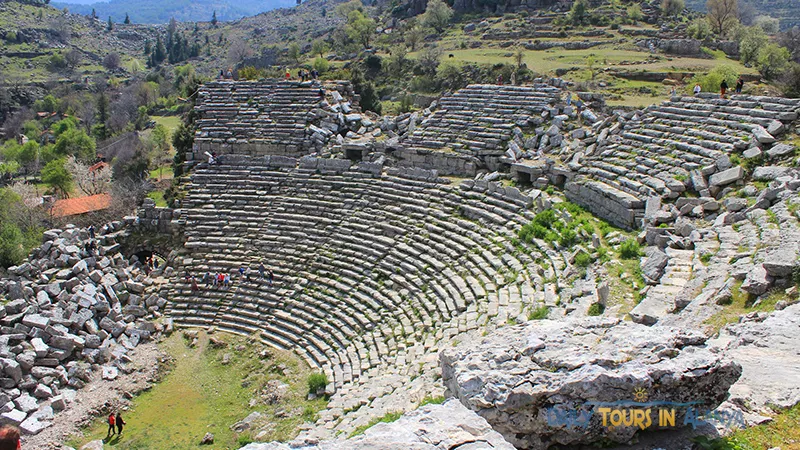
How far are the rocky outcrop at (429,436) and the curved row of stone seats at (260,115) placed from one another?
63.5 feet

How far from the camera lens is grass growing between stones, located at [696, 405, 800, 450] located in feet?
19.0

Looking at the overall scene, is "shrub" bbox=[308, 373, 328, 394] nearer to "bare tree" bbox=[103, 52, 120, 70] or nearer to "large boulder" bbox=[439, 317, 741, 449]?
"large boulder" bbox=[439, 317, 741, 449]

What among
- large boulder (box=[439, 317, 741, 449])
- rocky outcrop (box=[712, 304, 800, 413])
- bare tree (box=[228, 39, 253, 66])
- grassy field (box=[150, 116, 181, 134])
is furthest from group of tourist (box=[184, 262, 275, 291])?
bare tree (box=[228, 39, 253, 66])

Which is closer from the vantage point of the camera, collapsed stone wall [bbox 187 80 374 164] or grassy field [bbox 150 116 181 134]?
collapsed stone wall [bbox 187 80 374 164]

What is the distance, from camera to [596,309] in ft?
37.7

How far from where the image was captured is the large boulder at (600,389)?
19.6ft

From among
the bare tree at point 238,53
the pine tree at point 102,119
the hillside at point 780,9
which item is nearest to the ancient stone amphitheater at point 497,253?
the pine tree at point 102,119

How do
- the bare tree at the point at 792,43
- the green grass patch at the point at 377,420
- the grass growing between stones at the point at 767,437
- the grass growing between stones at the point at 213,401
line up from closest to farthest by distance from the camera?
the grass growing between stones at the point at 767,437 < the green grass patch at the point at 377,420 < the grass growing between stones at the point at 213,401 < the bare tree at the point at 792,43

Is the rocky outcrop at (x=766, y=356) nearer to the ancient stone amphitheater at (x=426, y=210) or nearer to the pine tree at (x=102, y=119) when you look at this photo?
the ancient stone amphitheater at (x=426, y=210)

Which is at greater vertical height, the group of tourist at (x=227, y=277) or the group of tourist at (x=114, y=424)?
the group of tourist at (x=227, y=277)

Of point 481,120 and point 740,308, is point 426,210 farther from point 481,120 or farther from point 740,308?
point 740,308

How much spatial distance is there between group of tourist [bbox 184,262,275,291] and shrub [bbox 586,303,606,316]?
10.7 metres

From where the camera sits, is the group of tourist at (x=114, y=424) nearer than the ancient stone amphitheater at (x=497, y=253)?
No

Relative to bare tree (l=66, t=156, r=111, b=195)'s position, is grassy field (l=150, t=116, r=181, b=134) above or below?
above
